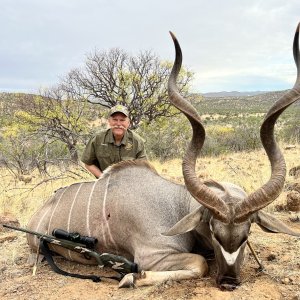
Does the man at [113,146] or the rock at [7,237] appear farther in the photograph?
the man at [113,146]

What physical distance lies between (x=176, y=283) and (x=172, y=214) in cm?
70

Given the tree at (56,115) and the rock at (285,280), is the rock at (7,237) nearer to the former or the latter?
the rock at (285,280)

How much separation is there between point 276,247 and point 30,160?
8.61m

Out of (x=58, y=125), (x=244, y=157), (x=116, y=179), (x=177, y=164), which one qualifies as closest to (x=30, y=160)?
(x=58, y=125)

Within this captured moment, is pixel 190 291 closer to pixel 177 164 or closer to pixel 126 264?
pixel 126 264

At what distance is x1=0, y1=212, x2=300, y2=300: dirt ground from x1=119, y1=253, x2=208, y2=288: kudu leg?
2.0 inches

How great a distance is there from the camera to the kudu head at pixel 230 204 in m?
3.13

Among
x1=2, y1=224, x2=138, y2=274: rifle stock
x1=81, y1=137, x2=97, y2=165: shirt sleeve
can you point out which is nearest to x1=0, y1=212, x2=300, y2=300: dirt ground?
x1=2, y1=224, x2=138, y2=274: rifle stock

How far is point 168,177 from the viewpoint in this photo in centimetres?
855

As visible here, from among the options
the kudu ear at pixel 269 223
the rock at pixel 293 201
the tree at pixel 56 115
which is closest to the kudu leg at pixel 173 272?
the kudu ear at pixel 269 223

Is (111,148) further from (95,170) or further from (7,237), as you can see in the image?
(7,237)

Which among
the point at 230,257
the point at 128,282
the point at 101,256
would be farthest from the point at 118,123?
the point at 230,257

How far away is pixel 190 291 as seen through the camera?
3238mm

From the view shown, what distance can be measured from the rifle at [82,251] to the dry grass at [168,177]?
5.32ft
